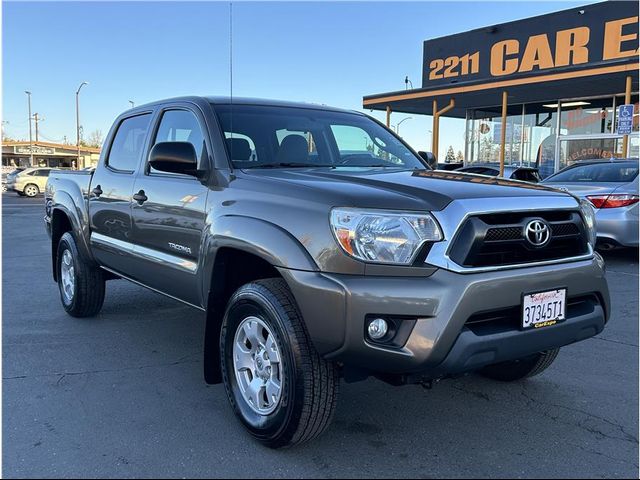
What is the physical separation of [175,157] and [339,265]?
4.63ft

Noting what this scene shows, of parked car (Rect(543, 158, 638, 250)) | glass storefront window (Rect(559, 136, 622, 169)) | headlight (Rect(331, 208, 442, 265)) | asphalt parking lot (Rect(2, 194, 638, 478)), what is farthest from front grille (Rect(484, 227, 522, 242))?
glass storefront window (Rect(559, 136, 622, 169))

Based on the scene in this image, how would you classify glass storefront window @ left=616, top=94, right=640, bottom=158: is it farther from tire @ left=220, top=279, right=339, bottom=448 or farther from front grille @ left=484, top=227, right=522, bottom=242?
tire @ left=220, top=279, right=339, bottom=448

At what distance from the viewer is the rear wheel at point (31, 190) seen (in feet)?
98.5

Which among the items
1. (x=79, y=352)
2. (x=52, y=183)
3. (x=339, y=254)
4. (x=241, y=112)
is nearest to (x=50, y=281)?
(x=52, y=183)

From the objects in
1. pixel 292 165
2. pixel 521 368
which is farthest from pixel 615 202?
pixel 292 165

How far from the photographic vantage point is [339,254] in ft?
8.59

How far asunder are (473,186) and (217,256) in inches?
56.3

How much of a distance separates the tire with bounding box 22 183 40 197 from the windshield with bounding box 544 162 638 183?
1088 inches

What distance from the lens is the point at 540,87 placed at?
16641mm

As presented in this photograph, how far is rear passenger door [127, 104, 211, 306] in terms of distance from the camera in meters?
3.62

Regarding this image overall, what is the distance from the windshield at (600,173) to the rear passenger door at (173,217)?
659 centimetres

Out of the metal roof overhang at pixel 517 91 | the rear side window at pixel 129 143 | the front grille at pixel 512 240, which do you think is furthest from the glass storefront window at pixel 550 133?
the front grille at pixel 512 240

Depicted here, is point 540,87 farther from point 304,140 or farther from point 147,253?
point 147,253

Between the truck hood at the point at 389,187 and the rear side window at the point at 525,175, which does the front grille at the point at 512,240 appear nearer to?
the truck hood at the point at 389,187
